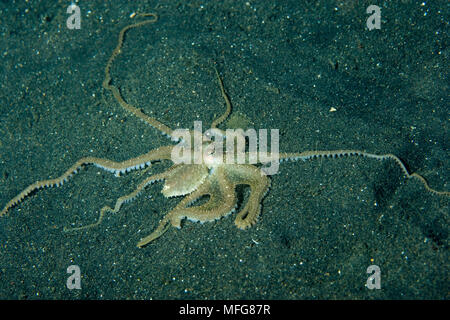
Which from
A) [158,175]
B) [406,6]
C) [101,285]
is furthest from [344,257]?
[406,6]

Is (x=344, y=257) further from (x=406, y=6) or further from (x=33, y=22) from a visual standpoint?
(x=33, y=22)

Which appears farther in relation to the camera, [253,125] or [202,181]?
[253,125]

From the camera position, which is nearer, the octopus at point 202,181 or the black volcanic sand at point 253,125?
the black volcanic sand at point 253,125

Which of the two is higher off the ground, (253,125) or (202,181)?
(253,125)
